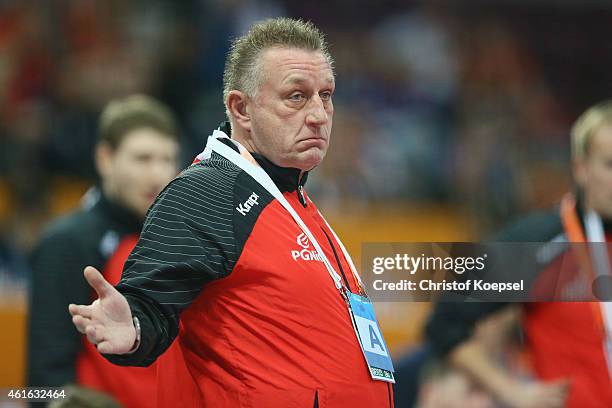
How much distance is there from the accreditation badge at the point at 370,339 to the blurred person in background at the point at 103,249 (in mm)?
1541

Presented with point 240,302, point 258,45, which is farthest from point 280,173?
point 240,302

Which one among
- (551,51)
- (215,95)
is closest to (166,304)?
(215,95)

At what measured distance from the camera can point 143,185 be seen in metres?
5.46

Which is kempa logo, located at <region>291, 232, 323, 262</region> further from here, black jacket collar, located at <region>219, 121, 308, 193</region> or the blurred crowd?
the blurred crowd

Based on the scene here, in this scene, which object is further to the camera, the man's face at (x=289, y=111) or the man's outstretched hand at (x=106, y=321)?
the man's face at (x=289, y=111)

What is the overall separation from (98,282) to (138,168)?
2.55 meters

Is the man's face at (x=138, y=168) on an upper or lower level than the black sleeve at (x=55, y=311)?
upper

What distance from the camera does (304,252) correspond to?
353 cm

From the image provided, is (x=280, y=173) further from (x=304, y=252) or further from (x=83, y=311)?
(x=83, y=311)

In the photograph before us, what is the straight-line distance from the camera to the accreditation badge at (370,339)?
3.56 meters

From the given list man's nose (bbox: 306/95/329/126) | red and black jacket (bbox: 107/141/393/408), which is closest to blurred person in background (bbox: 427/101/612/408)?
man's nose (bbox: 306/95/329/126)

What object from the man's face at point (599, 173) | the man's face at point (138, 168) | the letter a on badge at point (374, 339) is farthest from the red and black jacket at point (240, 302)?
A: the man's face at point (599, 173)

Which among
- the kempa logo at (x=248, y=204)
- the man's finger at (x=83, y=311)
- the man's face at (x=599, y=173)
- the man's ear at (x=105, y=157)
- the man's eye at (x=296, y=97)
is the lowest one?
the man's finger at (x=83, y=311)

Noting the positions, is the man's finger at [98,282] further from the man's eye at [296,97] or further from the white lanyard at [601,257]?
the white lanyard at [601,257]
